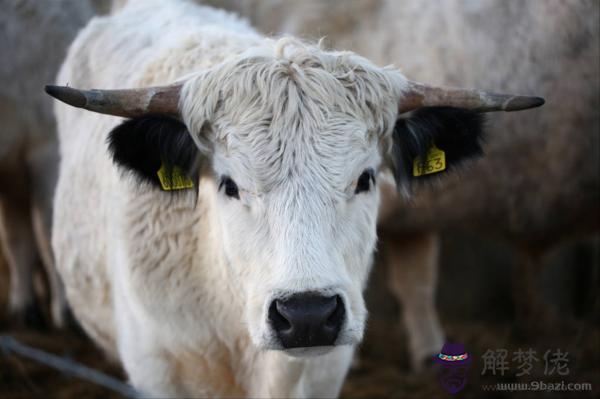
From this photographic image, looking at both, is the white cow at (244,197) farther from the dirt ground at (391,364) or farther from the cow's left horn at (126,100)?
the dirt ground at (391,364)

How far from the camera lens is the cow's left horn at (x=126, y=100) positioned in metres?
2.63

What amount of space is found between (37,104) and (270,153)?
343cm

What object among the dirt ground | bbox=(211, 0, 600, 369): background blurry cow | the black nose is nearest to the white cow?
the black nose

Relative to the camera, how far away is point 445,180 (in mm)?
4027

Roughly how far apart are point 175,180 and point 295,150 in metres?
0.55

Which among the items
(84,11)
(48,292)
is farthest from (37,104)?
(48,292)

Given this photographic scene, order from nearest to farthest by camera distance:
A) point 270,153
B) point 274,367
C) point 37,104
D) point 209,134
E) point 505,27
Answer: point 270,153
point 209,134
point 274,367
point 505,27
point 37,104

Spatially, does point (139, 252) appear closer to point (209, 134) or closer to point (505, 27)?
point (209, 134)

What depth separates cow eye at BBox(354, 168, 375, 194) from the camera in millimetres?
2812

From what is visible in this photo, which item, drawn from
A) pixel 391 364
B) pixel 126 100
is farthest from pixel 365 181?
pixel 391 364

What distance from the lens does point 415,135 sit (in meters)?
3.02

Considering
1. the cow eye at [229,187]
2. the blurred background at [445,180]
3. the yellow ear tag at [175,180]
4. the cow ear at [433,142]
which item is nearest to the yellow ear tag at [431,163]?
the cow ear at [433,142]

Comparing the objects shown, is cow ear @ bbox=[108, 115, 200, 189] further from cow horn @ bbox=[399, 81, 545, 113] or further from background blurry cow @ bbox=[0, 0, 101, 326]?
background blurry cow @ bbox=[0, 0, 101, 326]

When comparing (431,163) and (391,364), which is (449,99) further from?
(391,364)
